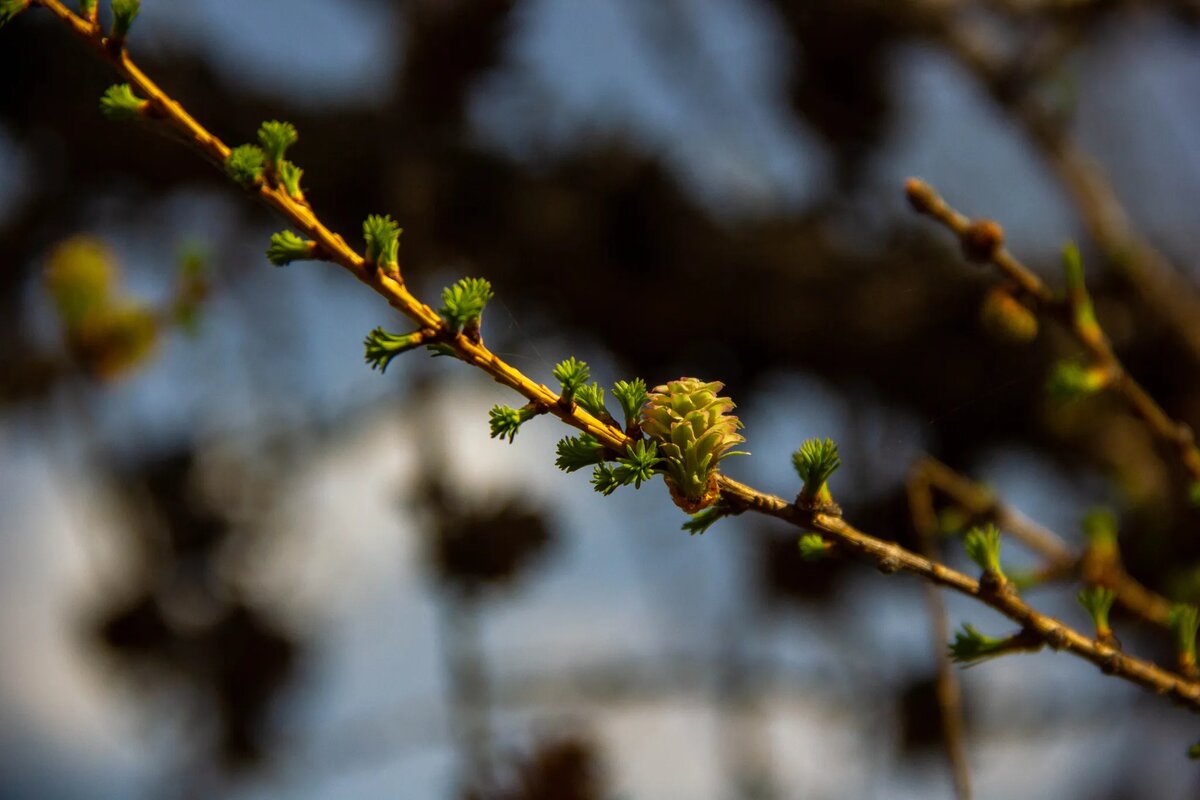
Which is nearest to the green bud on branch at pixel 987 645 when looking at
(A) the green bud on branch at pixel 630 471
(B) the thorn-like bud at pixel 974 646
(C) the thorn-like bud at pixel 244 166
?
(B) the thorn-like bud at pixel 974 646

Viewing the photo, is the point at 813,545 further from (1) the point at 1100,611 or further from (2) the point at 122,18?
(2) the point at 122,18

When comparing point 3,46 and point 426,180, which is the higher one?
point 3,46

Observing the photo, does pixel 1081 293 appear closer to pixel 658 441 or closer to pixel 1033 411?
pixel 658 441

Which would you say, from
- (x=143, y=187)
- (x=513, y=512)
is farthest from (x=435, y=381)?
(x=143, y=187)

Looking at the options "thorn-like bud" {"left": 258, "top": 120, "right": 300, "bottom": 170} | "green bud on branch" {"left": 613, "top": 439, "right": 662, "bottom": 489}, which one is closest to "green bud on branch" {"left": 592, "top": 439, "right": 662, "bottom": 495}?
"green bud on branch" {"left": 613, "top": 439, "right": 662, "bottom": 489}

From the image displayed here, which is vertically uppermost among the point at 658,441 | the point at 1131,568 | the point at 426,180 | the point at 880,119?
the point at 880,119

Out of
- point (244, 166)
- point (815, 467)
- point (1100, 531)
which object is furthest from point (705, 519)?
point (1100, 531)

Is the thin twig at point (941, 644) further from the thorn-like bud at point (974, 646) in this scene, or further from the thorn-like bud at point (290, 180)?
the thorn-like bud at point (290, 180)
